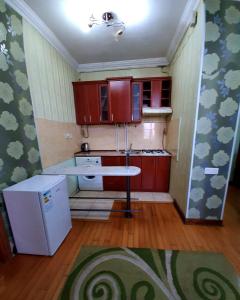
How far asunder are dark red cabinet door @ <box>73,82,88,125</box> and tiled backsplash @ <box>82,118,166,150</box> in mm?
384

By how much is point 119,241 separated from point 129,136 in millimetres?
2417

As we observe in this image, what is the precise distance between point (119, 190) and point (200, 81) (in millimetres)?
2662

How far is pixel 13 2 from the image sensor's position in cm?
168

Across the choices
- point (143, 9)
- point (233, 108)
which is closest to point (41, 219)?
point (233, 108)

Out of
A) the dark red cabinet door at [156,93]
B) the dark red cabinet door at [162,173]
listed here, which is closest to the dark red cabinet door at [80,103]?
the dark red cabinet door at [156,93]

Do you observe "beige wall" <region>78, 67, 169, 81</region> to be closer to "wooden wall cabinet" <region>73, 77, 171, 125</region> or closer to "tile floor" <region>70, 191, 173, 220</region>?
"wooden wall cabinet" <region>73, 77, 171, 125</region>

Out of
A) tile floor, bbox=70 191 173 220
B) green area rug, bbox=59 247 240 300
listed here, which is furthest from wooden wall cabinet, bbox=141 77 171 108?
green area rug, bbox=59 247 240 300

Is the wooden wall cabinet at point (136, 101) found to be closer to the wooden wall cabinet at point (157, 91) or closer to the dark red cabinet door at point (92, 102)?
the wooden wall cabinet at point (157, 91)

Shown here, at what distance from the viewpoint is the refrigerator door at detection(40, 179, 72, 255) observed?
62.7 inches

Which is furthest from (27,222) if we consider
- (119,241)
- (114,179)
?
(114,179)

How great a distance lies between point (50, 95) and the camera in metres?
2.45

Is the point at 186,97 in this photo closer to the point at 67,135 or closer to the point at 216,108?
the point at 216,108

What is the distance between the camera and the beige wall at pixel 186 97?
1.79 metres

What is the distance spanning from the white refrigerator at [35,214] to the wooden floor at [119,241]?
16cm
